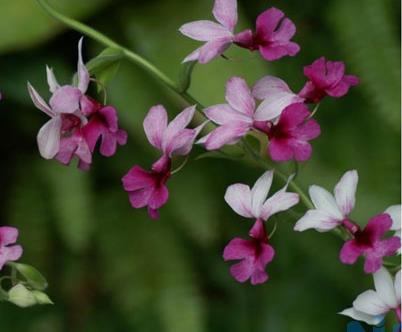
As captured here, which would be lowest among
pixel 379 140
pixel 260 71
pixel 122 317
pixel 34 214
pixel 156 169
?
pixel 122 317

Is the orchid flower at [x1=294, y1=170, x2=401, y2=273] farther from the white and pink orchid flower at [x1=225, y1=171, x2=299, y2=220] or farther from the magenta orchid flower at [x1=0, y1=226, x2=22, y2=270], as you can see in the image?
the magenta orchid flower at [x1=0, y1=226, x2=22, y2=270]

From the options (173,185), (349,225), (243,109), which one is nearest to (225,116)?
(243,109)

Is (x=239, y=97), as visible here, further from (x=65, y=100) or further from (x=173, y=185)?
(x=173, y=185)

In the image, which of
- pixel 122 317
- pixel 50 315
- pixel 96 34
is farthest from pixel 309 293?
pixel 96 34

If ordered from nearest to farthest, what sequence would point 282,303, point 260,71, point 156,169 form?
1. point 156,169
2. point 260,71
3. point 282,303

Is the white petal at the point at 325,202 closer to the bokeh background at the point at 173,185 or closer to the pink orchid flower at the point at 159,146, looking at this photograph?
the pink orchid flower at the point at 159,146

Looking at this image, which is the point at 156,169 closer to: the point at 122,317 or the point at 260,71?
the point at 260,71

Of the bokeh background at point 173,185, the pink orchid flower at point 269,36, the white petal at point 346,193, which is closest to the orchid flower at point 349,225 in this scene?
the white petal at point 346,193
